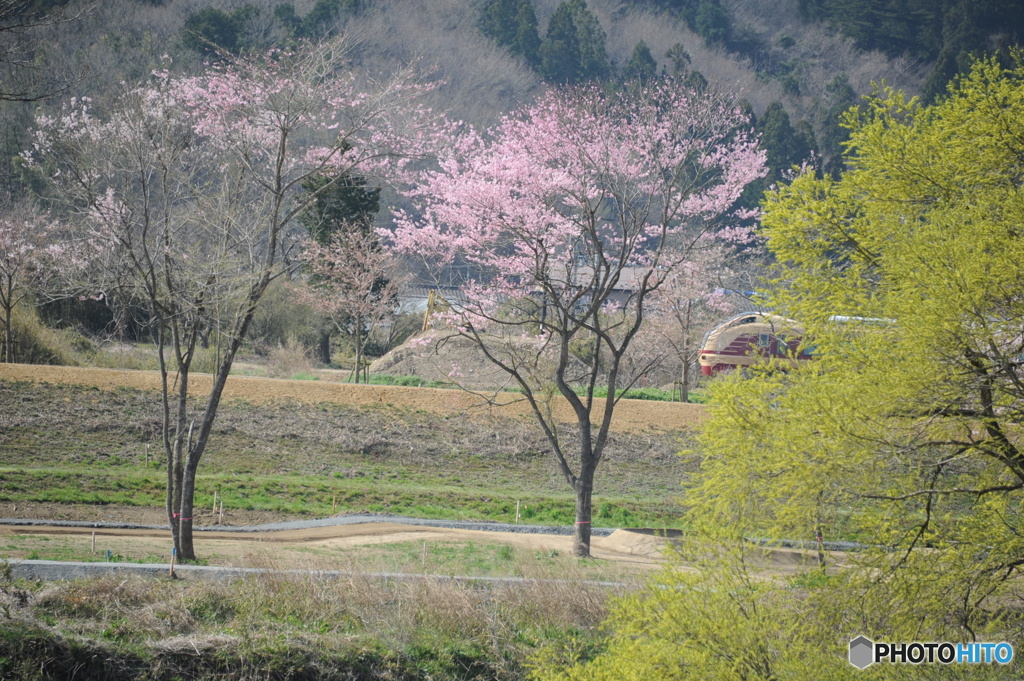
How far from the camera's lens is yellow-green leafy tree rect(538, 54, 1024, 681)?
7.39 metres

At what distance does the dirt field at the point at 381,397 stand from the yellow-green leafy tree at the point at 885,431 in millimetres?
15257

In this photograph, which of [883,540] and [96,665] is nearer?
[883,540]

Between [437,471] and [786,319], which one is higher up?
[786,319]

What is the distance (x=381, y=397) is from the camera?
2492 cm

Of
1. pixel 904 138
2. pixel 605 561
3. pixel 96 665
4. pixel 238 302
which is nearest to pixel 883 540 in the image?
pixel 904 138

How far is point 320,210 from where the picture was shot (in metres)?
35.1

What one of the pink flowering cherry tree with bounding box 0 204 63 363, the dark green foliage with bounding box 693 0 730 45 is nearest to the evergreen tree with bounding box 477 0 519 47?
the dark green foliage with bounding box 693 0 730 45

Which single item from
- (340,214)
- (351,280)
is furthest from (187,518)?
(340,214)

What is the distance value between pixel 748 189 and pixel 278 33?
33.7 m

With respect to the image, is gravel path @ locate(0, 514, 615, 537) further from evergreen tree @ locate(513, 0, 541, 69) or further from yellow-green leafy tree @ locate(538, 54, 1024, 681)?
evergreen tree @ locate(513, 0, 541, 69)

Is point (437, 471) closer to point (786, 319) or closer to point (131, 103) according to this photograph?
point (131, 103)

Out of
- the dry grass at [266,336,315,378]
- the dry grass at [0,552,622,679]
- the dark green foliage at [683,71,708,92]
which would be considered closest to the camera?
the dry grass at [0,552,622,679]

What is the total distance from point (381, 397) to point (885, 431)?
18.5 metres

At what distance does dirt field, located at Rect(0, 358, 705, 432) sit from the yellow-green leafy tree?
15257 mm
